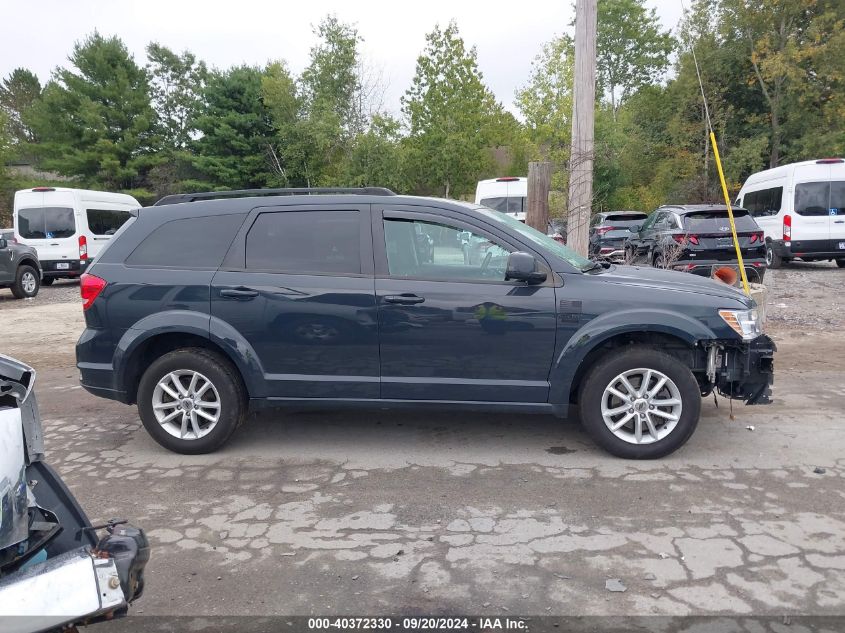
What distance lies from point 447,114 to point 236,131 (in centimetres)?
1430

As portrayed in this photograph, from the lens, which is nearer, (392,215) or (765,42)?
(392,215)

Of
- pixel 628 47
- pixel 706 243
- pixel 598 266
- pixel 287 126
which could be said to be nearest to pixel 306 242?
pixel 598 266

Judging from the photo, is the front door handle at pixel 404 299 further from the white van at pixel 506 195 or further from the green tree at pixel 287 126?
the green tree at pixel 287 126

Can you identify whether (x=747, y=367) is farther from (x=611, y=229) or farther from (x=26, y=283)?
(x=26, y=283)

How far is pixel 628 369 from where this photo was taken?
448cm

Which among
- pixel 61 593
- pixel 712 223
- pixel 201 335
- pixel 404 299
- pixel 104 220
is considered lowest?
pixel 61 593

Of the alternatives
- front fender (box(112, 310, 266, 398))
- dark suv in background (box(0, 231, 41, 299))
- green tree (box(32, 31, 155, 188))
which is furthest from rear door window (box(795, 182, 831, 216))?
green tree (box(32, 31, 155, 188))

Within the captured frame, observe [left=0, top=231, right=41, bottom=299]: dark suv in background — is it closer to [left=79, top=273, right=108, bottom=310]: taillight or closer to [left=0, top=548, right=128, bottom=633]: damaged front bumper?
[left=79, top=273, right=108, bottom=310]: taillight

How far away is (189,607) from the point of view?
118 inches

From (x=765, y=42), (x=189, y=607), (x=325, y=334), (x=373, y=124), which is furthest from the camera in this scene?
(x=373, y=124)

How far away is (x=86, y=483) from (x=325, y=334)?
1824 millimetres

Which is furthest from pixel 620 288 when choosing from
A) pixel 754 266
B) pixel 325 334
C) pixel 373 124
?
pixel 373 124

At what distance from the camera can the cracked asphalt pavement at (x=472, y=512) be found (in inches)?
119

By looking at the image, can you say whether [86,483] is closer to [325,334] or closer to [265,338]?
[265,338]
